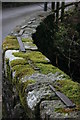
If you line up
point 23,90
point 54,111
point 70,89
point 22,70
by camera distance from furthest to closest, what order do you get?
point 22,70 → point 23,90 → point 70,89 → point 54,111

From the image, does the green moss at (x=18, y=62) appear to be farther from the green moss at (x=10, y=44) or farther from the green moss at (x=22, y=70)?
the green moss at (x=10, y=44)

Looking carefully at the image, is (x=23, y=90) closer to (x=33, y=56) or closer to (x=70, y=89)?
(x=70, y=89)

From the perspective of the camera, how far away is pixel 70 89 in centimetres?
372

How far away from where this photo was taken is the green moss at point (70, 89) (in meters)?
3.46

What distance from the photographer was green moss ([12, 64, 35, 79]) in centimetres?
433

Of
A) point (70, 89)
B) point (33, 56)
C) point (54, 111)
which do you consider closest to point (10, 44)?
point (33, 56)

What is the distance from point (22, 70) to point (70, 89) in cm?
100

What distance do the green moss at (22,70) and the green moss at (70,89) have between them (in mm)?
549

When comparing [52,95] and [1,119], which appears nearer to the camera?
[52,95]

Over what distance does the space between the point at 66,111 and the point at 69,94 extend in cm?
52

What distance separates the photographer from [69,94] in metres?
3.62

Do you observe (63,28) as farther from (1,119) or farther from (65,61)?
(1,119)

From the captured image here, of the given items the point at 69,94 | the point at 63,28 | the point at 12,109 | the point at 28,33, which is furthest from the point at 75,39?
the point at 69,94

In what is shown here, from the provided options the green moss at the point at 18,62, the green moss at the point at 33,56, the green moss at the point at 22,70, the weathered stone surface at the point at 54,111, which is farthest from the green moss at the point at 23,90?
the green moss at the point at 33,56
